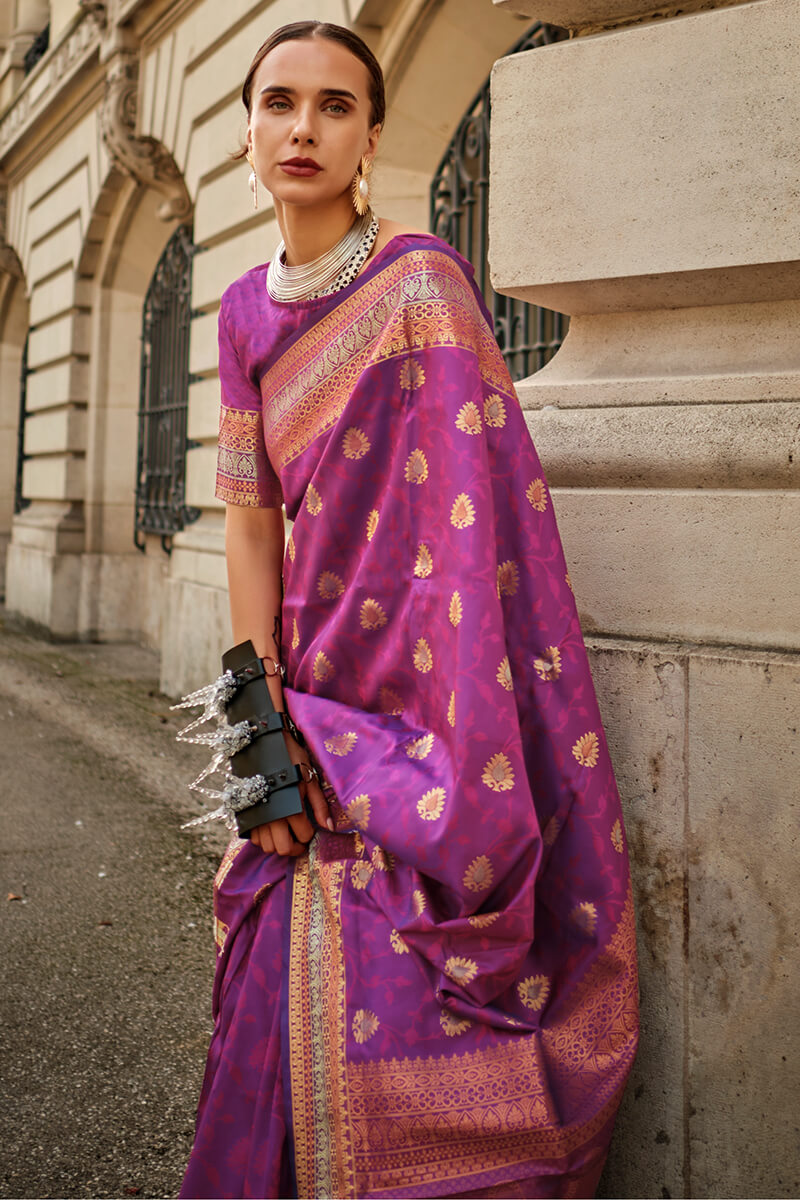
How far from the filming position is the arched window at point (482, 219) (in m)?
4.66

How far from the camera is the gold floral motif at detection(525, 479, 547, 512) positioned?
1.54m

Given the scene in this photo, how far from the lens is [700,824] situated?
1.64m

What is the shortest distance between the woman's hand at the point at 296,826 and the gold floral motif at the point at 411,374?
0.57m

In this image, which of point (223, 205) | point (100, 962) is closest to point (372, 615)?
point (100, 962)

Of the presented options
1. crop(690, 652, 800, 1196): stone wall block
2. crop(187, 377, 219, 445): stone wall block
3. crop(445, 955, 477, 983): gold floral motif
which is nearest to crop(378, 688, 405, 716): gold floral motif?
crop(445, 955, 477, 983): gold floral motif

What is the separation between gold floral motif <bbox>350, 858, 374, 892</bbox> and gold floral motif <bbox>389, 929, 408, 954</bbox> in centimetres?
9

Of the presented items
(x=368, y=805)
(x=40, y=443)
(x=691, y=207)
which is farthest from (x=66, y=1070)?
(x=40, y=443)

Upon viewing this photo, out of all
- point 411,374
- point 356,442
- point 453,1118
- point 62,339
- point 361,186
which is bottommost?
point 453,1118

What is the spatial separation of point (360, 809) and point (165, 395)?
8122 millimetres

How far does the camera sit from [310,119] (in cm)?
154

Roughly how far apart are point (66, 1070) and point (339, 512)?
4.85ft

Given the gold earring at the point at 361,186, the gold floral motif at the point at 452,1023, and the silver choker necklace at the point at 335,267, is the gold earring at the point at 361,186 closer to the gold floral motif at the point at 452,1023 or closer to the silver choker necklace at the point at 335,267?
the silver choker necklace at the point at 335,267

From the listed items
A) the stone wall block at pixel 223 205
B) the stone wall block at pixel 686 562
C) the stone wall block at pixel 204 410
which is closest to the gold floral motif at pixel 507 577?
the stone wall block at pixel 686 562

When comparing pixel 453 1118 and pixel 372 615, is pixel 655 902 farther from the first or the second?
pixel 372 615
